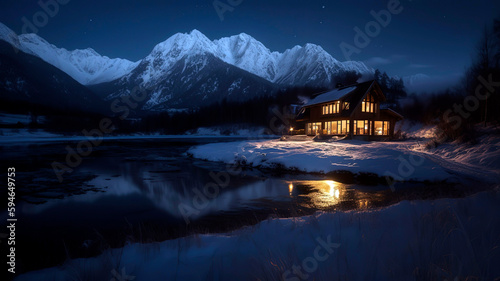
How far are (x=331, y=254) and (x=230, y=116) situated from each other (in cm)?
10662

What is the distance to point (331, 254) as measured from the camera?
3227 millimetres

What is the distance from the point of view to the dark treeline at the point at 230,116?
96188mm

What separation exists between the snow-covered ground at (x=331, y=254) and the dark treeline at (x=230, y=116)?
85875 mm

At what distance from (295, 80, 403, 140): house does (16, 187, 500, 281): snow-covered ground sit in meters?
28.3

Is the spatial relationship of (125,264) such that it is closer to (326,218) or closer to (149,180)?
(326,218)

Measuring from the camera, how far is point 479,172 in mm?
11266

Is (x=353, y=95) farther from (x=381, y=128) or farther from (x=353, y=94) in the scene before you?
(x=381, y=128)

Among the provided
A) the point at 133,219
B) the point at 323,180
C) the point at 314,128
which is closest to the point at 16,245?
the point at 133,219

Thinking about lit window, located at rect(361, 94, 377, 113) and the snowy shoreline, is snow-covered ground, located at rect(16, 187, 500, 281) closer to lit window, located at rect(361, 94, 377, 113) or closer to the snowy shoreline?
the snowy shoreline

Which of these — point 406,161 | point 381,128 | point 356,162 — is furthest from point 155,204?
point 381,128

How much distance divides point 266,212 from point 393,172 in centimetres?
915

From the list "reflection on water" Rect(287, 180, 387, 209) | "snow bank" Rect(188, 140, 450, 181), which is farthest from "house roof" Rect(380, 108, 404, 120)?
"reflection on water" Rect(287, 180, 387, 209)

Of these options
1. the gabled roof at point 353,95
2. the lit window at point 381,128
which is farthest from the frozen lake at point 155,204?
the lit window at point 381,128

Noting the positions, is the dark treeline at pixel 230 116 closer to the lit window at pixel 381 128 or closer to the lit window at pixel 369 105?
the lit window at pixel 381 128
